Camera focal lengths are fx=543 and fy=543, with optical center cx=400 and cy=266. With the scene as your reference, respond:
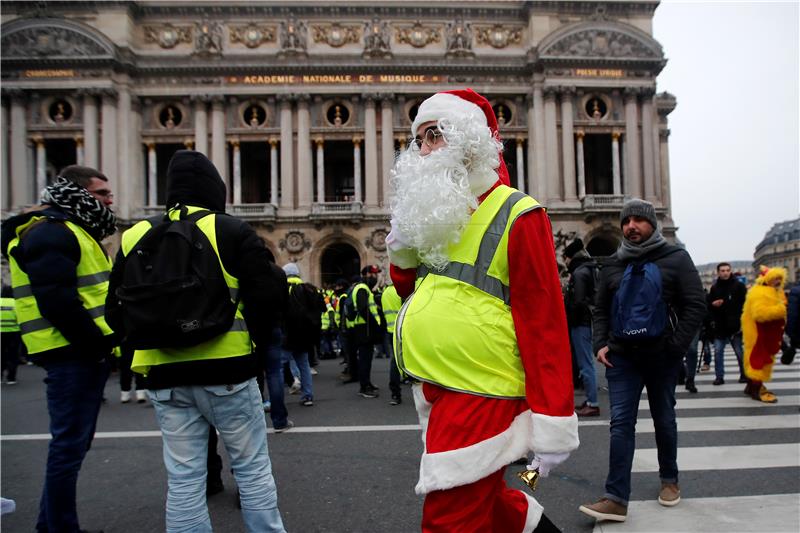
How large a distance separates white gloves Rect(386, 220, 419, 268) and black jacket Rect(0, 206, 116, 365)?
83.3 inches

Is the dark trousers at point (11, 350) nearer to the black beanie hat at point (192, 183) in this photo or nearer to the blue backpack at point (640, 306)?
the black beanie hat at point (192, 183)

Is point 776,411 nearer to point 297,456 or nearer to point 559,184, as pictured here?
point 297,456

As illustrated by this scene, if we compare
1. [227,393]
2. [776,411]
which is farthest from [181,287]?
[776,411]

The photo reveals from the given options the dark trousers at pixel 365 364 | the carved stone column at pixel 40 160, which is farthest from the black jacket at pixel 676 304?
the carved stone column at pixel 40 160

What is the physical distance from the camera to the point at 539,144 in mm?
31438

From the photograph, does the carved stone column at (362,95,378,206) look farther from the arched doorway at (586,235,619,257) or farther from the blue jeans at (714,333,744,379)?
the blue jeans at (714,333,744,379)

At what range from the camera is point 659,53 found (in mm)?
30984

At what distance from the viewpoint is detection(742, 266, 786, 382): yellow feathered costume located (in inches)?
290

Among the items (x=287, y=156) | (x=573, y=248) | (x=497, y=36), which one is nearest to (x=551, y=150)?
(x=497, y=36)

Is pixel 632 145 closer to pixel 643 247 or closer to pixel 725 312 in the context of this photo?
pixel 725 312

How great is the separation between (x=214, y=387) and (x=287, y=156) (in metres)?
30.1

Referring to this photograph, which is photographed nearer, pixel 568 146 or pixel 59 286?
pixel 59 286

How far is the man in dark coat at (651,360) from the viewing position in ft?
11.7

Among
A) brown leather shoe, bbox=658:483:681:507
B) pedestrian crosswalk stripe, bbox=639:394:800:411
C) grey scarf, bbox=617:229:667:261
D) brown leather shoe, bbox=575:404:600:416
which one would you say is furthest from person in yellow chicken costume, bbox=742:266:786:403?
grey scarf, bbox=617:229:667:261
